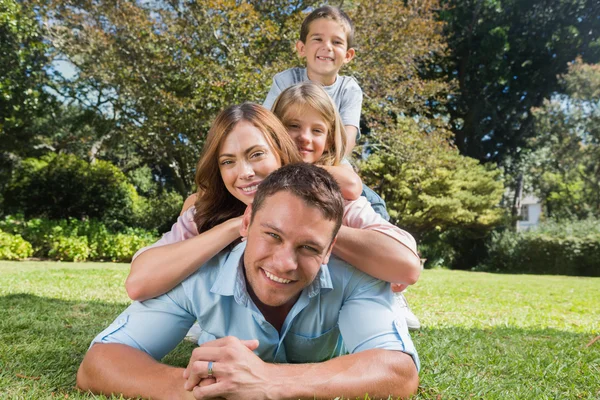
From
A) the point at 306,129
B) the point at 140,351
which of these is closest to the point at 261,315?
the point at 140,351

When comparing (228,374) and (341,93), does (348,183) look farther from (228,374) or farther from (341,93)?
(341,93)

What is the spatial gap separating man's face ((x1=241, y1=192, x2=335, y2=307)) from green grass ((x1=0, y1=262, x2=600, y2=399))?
3.15 ft

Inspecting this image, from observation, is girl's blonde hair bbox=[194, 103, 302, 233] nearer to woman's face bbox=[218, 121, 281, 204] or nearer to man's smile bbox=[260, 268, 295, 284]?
woman's face bbox=[218, 121, 281, 204]

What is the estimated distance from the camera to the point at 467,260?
2356cm

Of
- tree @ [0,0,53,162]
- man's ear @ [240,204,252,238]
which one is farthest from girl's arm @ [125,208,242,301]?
tree @ [0,0,53,162]

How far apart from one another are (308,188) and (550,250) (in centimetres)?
2053

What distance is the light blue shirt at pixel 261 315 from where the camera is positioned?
8.07ft

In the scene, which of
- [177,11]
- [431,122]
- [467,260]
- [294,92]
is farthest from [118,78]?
[467,260]

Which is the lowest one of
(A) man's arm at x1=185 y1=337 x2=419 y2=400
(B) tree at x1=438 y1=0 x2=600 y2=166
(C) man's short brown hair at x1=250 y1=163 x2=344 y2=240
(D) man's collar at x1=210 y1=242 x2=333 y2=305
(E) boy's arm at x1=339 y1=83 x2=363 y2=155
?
(A) man's arm at x1=185 y1=337 x2=419 y2=400

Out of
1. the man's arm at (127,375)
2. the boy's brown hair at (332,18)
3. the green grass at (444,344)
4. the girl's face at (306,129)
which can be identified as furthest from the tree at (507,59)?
the man's arm at (127,375)

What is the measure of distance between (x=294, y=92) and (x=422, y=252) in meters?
19.1

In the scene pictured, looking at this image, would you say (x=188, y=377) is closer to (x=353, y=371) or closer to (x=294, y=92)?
(x=353, y=371)

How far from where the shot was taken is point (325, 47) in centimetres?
429

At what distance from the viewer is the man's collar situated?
2455 mm
